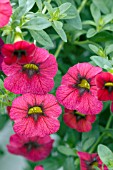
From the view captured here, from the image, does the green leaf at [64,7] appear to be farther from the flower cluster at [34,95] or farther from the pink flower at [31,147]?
the pink flower at [31,147]

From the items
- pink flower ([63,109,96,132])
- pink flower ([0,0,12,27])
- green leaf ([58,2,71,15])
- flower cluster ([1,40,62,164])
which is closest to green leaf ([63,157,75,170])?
pink flower ([63,109,96,132])

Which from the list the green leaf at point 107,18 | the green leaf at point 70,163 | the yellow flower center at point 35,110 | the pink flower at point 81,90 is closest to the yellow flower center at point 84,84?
the pink flower at point 81,90

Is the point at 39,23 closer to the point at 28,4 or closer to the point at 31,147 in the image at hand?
the point at 28,4

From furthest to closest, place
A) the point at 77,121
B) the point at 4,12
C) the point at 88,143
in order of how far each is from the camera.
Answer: the point at 88,143
the point at 77,121
the point at 4,12

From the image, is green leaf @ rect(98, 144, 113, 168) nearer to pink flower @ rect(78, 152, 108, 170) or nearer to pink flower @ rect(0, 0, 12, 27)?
pink flower @ rect(78, 152, 108, 170)

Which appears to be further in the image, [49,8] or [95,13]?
[95,13]

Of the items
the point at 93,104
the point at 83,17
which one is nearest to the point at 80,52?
the point at 83,17

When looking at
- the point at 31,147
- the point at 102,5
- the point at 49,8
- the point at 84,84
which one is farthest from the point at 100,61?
the point at 31,147
